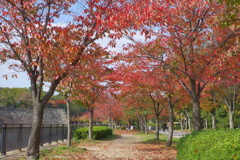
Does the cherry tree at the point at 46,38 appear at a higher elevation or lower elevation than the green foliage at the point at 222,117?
higher

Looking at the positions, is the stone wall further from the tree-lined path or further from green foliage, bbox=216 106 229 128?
green foliage, bbox=216 106 229 128

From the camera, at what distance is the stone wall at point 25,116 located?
1251 inches

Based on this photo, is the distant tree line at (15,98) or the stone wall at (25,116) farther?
the distant tree line at (15,98)

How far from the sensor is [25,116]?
112 ft

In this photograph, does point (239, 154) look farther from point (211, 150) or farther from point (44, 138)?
point (44, 138)

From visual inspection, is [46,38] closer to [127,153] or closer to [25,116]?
[127,153]

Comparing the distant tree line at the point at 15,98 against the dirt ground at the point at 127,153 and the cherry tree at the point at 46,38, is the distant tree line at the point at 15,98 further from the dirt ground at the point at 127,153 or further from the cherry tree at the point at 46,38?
the cherry tree at the point at 46,38

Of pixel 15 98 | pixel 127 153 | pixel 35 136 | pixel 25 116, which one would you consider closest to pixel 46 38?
pixel 35 136

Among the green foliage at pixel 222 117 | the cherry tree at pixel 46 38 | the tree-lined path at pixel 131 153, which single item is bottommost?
the tree-lined path at pixel 131 153

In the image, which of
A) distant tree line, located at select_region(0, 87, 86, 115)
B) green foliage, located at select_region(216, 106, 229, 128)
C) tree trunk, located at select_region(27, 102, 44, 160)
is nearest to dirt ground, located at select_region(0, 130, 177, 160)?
tree trunk, located at select_region(27, 102, 44, 160)

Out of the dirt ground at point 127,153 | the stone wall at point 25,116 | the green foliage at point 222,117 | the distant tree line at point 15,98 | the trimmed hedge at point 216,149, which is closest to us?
the trimmed hedge at point 216,149

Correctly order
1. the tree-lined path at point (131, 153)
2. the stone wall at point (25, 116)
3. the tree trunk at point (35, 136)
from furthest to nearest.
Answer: the stone wall at point (25, 116)
the tree-lined path at point (131, 153)
the tree trunk at point (35, 136)

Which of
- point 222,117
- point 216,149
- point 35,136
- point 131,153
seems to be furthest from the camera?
point 222,117

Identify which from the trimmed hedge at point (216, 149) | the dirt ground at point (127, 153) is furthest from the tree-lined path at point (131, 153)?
the trimmed hedge at point (216, 149)
